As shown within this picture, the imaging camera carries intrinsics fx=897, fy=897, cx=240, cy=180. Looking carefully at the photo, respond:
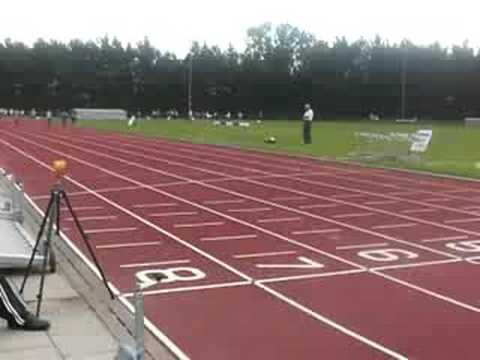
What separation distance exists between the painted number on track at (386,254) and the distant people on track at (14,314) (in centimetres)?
432

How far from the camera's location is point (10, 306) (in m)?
6.77

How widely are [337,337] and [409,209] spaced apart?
7750 millimetres

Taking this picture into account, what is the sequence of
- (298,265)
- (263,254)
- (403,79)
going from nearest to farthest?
1. (298,265)
2. (263,254)
3. (403,79)

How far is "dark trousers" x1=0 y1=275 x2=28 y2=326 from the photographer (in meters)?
6.73

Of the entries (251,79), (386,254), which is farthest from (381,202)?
(251,79)

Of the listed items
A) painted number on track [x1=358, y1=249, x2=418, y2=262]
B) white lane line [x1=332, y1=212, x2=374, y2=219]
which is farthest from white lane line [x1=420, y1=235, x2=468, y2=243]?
white lane line [x1=332, y1=212, x2=374, y2=219]

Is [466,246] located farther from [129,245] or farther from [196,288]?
[129,245]

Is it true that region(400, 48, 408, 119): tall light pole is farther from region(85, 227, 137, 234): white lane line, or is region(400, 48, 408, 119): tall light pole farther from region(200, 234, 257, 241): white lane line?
region(200, 234, 257, 241): white lane line

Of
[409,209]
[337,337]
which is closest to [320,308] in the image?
[337,337]

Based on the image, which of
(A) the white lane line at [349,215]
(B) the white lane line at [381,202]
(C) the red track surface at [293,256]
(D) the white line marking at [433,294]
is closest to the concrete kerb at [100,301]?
(C) the red track surface at [293,256]

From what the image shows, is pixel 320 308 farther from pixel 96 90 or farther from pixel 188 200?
pixel 96 90

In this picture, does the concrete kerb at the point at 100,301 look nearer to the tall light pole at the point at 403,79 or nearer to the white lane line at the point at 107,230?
the white lane line at the point at 107,230

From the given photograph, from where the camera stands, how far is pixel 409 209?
14.2 meters

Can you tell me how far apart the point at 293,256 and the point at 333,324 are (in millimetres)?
2963
